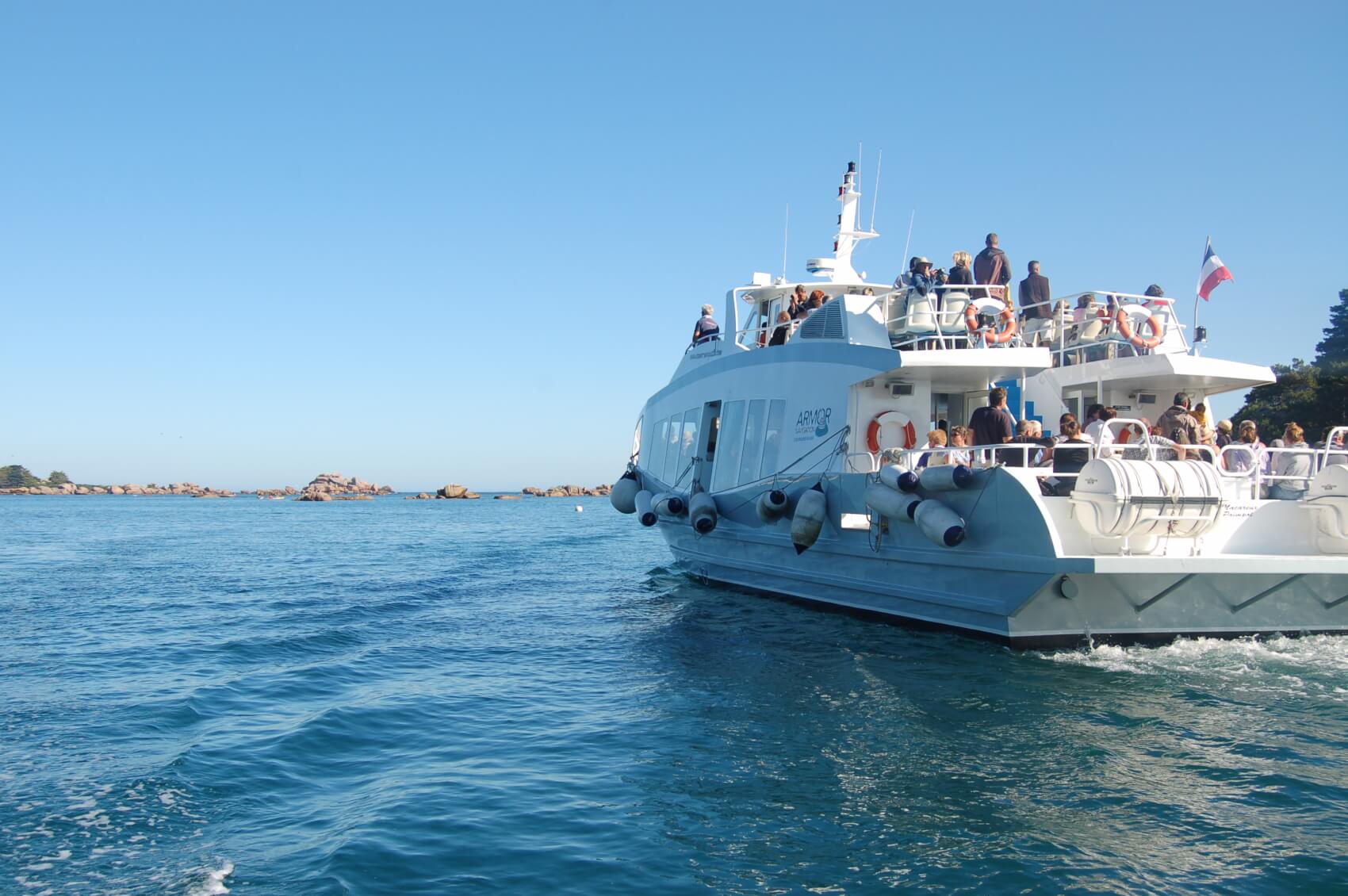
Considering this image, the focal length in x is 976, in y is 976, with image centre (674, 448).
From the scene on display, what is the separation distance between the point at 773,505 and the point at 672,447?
19.4 ft

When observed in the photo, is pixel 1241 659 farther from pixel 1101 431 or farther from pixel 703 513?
pixel 703 513

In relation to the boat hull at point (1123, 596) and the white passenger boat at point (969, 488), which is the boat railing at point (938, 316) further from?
the boat hull at point (1123, 596)

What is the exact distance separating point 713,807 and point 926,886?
169 centimetres

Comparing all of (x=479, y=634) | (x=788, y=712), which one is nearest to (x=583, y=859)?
(x=788, y=712)

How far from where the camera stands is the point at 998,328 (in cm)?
1397

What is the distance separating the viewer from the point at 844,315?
14430 millimetres

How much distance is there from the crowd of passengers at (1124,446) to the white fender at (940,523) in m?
0.77

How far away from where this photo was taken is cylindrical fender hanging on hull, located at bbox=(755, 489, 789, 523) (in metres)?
14.4

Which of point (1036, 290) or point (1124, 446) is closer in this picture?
point (1124, 446)

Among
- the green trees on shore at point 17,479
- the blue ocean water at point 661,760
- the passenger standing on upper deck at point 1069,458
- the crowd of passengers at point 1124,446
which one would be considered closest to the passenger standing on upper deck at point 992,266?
the crowd of passengers at point 1124,446

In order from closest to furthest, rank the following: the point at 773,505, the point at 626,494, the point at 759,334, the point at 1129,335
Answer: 1. the point at 1129,335
2. the point at 773,505
3. the point at 759,334
4. the point at 626,494

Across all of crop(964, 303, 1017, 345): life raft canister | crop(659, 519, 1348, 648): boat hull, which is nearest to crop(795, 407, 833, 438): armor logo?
crop(964, 303, 1017, 345): life raft canister

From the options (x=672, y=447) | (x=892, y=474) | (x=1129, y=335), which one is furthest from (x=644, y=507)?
(x=1129, y=335)

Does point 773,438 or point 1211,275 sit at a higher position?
point 1211,275
